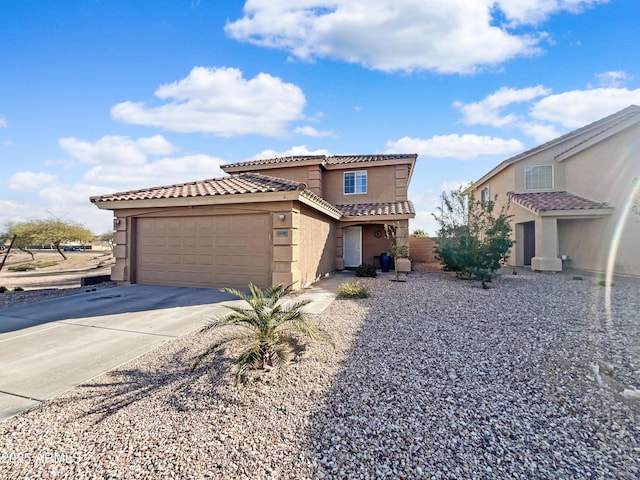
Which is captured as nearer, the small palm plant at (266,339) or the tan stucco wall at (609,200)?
the small palm plant at (266,339)

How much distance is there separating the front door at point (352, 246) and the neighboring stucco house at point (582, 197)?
27.8 feet

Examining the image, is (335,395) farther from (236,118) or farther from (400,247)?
(236,118)

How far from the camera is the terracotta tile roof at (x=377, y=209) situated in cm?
1436

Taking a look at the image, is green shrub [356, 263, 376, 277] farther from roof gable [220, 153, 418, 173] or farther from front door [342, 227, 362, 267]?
roof gable [220, 153, 418, 173]

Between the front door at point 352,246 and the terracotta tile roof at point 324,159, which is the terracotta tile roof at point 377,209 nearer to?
the front door at point 352,246

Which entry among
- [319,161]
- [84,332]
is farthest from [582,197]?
[84,332]

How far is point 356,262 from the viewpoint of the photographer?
16.4 meters

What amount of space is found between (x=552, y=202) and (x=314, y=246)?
12.1 meters

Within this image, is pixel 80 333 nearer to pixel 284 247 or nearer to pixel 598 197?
pixel 284 247

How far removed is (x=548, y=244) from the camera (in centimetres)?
1415

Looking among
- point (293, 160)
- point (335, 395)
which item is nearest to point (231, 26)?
point (293, 160)

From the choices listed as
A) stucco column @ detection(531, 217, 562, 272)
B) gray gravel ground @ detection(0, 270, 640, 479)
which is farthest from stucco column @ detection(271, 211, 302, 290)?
stucco column @ detection(531, 217, 562, 272)

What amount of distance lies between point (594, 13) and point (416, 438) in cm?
1309

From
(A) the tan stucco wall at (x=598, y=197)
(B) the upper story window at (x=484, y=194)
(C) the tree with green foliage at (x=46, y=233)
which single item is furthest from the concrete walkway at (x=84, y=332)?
(C) the tree with green foliage at (x=46, y=233)
